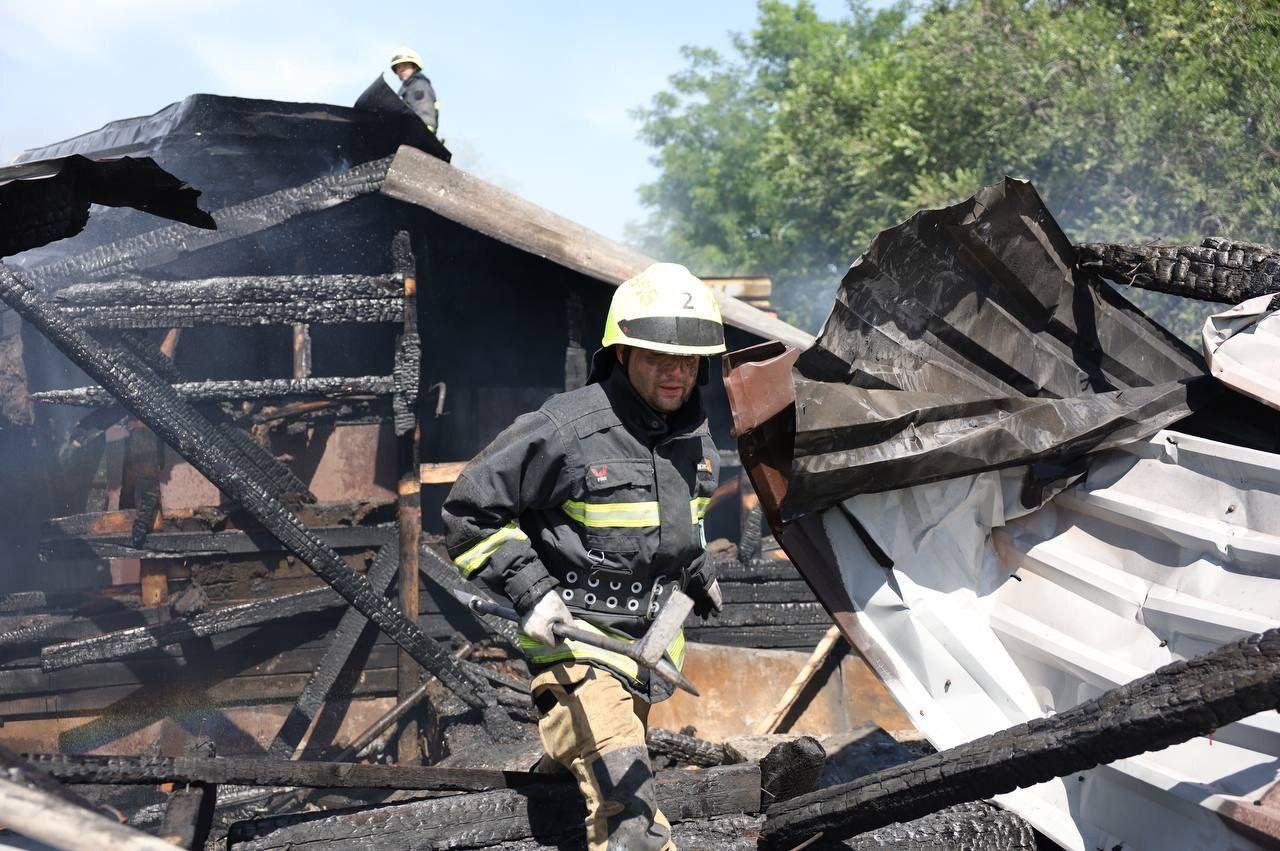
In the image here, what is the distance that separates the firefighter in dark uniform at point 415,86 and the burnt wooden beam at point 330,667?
4301mm

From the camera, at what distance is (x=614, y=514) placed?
3.23 meters

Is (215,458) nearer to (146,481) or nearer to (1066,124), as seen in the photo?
(146,481)

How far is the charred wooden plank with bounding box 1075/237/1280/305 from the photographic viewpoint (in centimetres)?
351

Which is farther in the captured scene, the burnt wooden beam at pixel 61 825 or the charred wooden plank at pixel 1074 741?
the charred wooden plank at pixel 1074 741

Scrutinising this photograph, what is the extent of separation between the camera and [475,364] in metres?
7.52

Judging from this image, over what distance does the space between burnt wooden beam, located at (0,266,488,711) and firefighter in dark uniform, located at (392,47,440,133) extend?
13.8ft

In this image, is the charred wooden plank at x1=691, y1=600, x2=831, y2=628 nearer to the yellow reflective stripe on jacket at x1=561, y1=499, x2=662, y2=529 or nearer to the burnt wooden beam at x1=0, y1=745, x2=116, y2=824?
the yellow reflective stripe on jacket at x1=561, y1=499, x2=662, y2=529

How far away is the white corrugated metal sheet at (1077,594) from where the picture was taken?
3.11 m

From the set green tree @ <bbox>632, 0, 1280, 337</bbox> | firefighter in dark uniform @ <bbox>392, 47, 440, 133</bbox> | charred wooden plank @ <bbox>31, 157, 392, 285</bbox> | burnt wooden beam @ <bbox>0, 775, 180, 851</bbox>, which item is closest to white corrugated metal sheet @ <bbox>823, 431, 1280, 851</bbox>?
burnt wooden beam @ <bbox>0, 775, 180, 851</bbox>

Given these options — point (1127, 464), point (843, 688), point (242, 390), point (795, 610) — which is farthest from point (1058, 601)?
point (242, 390)

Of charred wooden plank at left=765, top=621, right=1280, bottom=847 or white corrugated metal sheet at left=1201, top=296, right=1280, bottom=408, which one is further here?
white corrugated metal sheet at left=1201, top=296, right=1280, bottom=408

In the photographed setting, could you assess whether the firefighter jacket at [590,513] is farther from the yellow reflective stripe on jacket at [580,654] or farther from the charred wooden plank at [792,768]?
the charred wooden plank at [792,768]

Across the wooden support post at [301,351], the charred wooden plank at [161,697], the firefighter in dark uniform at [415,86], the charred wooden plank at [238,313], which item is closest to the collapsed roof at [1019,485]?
the charred wooden plank at [238,313]

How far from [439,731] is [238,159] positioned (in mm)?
3753
